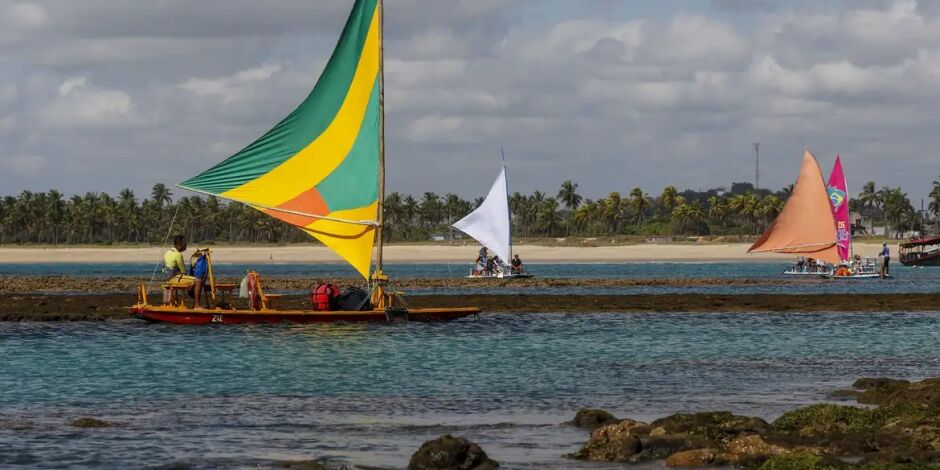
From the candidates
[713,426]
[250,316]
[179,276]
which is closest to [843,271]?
[250,316]

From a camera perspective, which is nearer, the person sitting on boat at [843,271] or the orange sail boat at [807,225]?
the person sitting on boat at [843,271]

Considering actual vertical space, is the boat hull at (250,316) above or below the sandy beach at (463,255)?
below

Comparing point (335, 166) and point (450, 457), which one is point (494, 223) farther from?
point (450, 457)

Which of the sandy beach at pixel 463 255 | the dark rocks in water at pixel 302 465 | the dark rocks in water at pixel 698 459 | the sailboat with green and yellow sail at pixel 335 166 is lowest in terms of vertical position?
the dark rocks in water at pixel 302 465

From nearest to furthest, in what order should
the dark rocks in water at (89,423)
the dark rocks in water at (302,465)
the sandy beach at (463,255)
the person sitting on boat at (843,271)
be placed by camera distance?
the dark rocks in water at (302,465), the dark rocks in water at (89,423), the person sitting on boat at (843,271), the sandy beach at (463,255)

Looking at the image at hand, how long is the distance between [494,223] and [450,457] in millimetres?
66675

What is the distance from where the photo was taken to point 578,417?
70.9ft

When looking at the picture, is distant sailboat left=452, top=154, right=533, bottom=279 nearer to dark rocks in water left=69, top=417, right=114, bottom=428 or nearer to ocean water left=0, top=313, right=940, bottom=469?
ocean water left=0, top=313, right=940, bottom=469

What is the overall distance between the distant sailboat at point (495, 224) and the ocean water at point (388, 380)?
37220 mm

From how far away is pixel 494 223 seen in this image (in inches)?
3292

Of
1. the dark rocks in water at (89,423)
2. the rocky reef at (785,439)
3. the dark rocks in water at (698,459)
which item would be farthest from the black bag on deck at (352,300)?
the dark rocks in water at (698,459)

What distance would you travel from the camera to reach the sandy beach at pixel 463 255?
14438 centimetres

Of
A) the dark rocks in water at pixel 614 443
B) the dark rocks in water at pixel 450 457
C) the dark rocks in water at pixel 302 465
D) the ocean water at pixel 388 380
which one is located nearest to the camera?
the dark rocks in water at pixel 450 457

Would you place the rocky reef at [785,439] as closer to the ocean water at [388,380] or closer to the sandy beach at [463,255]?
the ocean water at [388,380]
